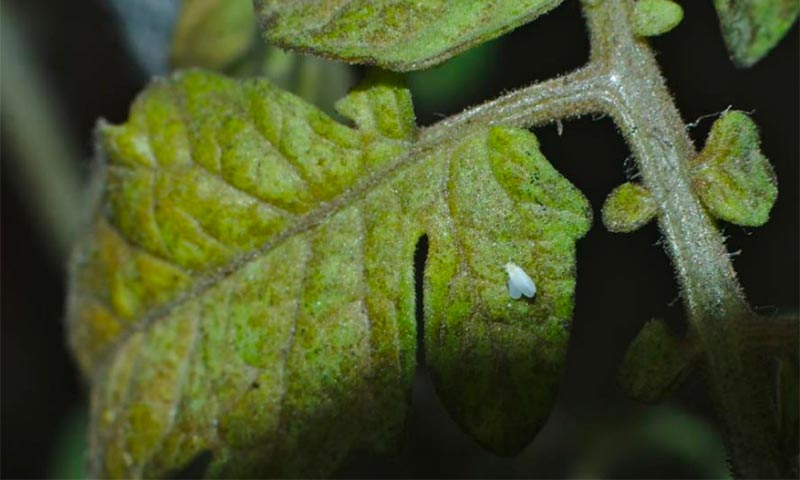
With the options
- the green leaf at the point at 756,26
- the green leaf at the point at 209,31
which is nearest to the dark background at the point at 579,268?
the green leaf at the point at 209,31

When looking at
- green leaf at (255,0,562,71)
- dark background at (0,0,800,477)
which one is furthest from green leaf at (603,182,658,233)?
dark background at (0,0,800,477)

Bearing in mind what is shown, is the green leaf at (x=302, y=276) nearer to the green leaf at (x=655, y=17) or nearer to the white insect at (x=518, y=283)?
the white insect at (x=518, y=283)

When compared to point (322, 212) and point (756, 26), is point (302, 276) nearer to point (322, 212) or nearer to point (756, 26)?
point (322, 212)

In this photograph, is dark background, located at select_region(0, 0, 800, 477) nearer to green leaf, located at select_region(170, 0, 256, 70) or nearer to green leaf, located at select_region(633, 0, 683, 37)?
green leaf, located at select_region(170, 0, 256, 70)

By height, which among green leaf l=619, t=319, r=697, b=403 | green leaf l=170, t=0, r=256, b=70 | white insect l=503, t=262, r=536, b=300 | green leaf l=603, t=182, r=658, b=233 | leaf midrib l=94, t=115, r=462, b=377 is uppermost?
green leaf l=170, t=0, r=256, b=70

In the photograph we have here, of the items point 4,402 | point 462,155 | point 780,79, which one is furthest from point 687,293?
point 4,402

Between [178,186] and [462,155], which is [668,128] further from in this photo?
[178,186]

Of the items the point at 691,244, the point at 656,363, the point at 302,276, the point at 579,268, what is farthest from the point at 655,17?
the point at 579,268
